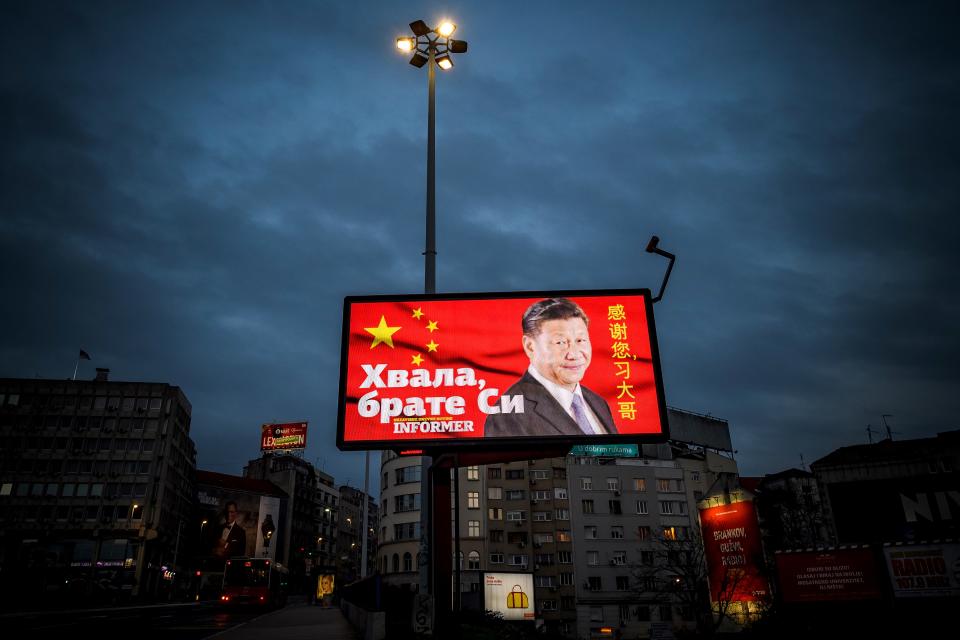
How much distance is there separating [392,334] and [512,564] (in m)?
55.8

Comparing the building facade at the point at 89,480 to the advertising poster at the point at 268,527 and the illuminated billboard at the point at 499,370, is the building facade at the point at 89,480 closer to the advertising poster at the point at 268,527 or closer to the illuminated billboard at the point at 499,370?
the advertising poster at the point at 268,527

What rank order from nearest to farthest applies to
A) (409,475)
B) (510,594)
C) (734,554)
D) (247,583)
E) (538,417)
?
1. (538,417)
2. (247,583)
3. (734,554)
4. (510,594)
5. (409,475)

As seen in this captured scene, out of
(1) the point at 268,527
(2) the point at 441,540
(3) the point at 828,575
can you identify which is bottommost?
(3) the point at 828,575

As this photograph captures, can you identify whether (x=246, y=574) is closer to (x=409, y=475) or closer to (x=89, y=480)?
(x=409, y=475)

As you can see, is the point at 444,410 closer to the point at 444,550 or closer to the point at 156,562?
the point at 444,550

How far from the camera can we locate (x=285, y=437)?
103 metres

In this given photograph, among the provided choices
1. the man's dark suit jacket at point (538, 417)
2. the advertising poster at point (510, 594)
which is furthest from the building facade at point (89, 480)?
the man's dark suit jacket at point (538, 417)

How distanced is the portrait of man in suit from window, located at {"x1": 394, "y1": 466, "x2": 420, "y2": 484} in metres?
51.2

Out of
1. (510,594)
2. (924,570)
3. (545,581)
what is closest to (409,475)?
(545,581)

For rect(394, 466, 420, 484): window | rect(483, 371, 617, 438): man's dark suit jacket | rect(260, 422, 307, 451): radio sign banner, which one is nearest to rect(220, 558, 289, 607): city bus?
rect(394, 466, 420, 484): window

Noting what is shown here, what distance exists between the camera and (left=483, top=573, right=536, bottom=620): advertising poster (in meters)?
41.0

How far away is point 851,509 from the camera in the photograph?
3462cm

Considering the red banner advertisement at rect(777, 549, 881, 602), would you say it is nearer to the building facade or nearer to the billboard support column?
the billboard support column

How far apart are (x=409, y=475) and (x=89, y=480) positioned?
3682 centimetres
